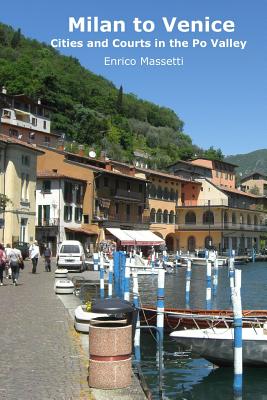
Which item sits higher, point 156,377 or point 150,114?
point 150,114

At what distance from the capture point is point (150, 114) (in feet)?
643

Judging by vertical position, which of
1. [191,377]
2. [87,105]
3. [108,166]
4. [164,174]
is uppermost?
[87,105]

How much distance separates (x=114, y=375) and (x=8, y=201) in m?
46.3

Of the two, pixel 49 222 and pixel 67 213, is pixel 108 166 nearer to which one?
pixel 67 213

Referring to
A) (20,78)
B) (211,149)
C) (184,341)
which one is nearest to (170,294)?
(184,341)

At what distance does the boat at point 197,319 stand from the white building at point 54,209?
164 ft

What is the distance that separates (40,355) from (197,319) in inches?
304

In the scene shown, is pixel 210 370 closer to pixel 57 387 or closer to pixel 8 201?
pixel 57 387

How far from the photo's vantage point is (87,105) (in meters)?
144

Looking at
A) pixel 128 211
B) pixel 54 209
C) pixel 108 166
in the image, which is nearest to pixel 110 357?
pixel 54 209

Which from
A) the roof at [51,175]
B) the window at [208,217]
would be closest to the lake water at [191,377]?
the roof at [51,175]

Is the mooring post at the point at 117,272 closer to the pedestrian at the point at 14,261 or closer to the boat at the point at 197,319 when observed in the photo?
the pedestrian at the point at 14,261

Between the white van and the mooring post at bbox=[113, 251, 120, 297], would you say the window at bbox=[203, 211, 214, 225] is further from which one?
the mooring post at bbox=[113, 251, 120, 297]

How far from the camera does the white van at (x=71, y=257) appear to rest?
45594mm
